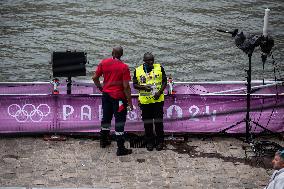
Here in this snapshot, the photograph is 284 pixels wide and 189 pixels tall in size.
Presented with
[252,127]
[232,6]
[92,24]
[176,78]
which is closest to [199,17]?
[232,6]

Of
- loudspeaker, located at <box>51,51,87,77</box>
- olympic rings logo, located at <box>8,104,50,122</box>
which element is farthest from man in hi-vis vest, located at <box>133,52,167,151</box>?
olympic rings logo, located at <box>8,104,50,122</box>

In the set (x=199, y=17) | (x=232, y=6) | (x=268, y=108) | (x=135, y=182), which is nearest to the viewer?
(x=135, y=182)

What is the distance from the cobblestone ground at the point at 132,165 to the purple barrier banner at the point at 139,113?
28 cm

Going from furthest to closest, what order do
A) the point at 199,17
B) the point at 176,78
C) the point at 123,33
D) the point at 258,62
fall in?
the point at 199,17
the point at 123,33
the point at 258,62
the point at 176,78

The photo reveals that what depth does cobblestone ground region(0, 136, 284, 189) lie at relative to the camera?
9.28 metres

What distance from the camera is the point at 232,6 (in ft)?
81.9

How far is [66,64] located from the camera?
11.5 metres

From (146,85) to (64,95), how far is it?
1641 millimetres

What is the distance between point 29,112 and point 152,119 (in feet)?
7.83

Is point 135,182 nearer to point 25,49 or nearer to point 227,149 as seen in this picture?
point 227,149

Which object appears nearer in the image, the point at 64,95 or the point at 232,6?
the point at 64,95

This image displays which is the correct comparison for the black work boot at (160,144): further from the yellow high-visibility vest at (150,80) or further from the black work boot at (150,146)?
the yellow high-visibility vest at (150,80)

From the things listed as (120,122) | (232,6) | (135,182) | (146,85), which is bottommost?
(135,182)

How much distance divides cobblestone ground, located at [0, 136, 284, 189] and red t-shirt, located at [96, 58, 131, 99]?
3.75 ft
